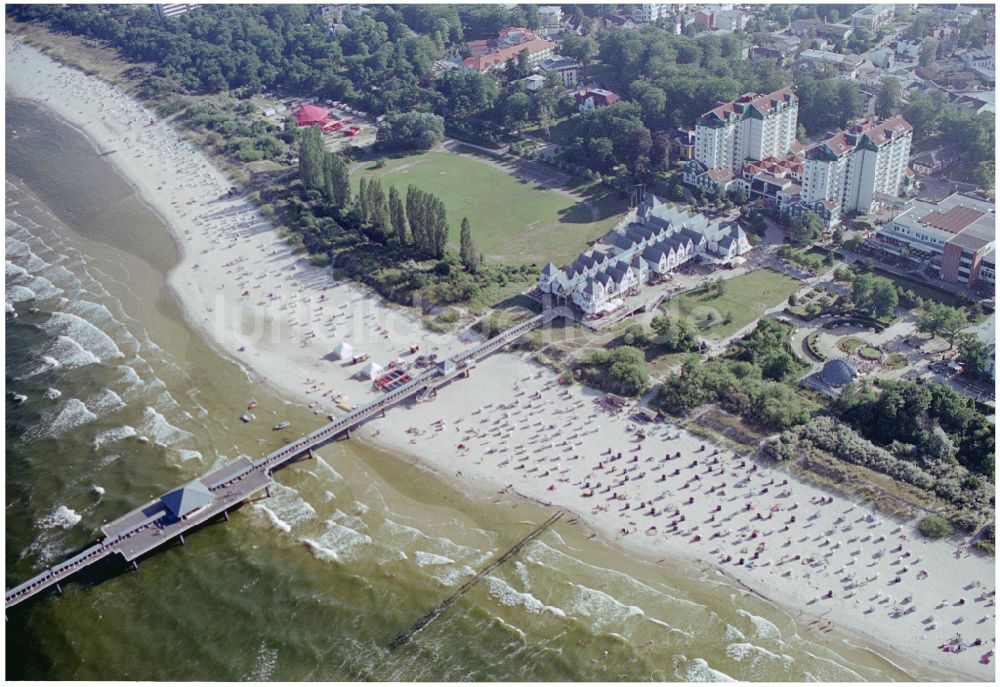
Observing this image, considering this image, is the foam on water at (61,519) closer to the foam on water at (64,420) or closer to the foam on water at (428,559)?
the foam on water at (64,420)

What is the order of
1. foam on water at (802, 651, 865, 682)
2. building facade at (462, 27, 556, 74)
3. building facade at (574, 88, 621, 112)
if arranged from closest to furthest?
foam on water at (802, 651, 865, 682) → building facade at (574, 88, 621, 112) → building facade at (462, 27, 556, 74)

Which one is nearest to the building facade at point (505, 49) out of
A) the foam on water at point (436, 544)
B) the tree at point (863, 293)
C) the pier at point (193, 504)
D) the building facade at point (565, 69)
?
the building facade at point (565, 69)

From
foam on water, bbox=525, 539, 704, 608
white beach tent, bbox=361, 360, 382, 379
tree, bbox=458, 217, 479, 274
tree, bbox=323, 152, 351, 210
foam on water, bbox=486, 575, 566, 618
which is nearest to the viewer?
foam on water, bbox=486, 575, 566, 618

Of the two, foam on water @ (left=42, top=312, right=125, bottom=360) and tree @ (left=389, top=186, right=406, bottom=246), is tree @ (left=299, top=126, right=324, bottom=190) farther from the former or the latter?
foam on water @ (left=42, top=312, right=125, bottom=360)

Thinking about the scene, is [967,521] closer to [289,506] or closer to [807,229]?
[807,229]

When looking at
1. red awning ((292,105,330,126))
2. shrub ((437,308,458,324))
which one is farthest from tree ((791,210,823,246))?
red awning ((292,105,330,126))
